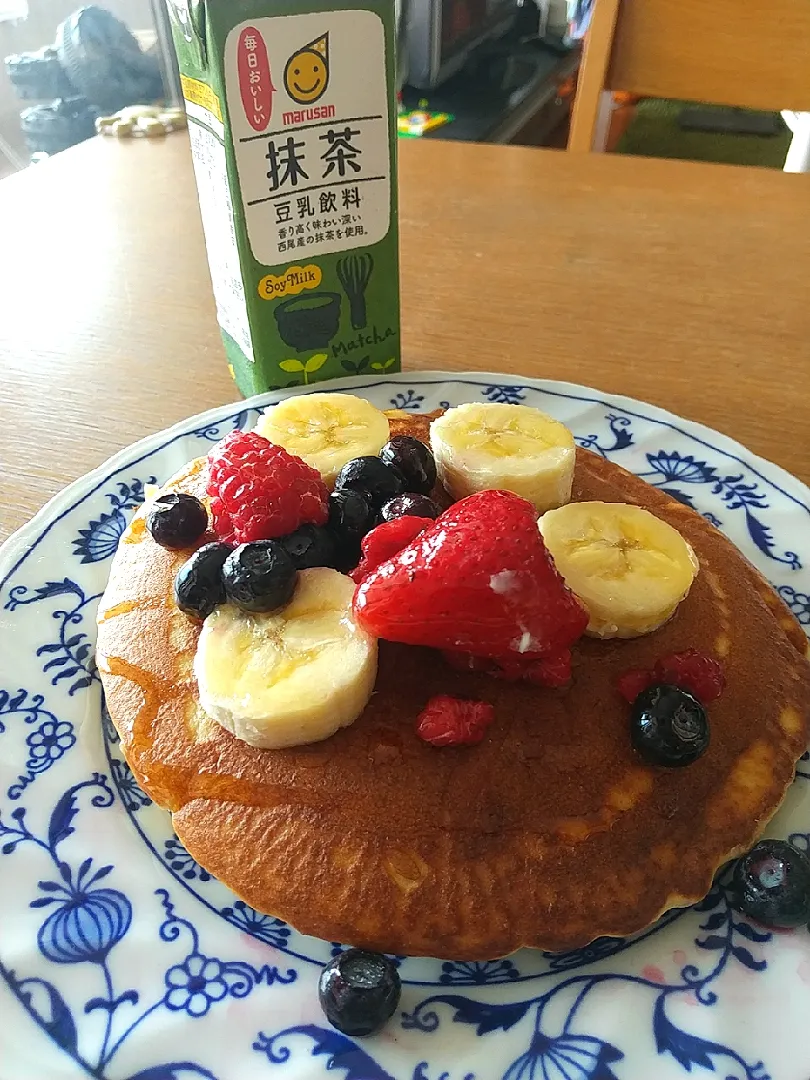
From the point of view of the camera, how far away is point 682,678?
1.11 metres

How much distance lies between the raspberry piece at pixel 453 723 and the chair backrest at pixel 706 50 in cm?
243

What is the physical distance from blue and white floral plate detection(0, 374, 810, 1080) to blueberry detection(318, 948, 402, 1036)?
2 cm

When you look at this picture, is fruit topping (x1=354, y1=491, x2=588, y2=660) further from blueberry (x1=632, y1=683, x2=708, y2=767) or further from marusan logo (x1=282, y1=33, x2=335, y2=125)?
marusan logo (x1=282, y1=33, x2=335, y2=125)

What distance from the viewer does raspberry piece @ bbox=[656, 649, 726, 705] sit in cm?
111

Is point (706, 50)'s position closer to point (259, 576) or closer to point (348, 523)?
point (348, 523)

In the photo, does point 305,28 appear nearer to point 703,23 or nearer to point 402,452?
point 402,452

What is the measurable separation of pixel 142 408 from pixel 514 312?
93cm

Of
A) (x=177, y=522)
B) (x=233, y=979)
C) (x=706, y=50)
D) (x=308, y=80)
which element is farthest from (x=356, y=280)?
(x=706, y=50)

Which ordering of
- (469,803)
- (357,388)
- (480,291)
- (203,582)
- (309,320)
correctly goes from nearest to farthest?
(469,803) → (203,582) → (309,320) → (357,388) → (480,291)

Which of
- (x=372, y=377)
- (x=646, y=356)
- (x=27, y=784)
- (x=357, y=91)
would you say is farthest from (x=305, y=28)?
(x=27, y=784)

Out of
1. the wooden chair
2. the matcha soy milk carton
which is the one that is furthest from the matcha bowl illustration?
the wooden chair

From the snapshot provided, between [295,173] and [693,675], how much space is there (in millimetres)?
1060

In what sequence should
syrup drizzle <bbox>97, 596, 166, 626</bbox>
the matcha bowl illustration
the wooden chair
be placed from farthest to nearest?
1. the wooden chair
2. the matcha bowl illustration
3. syrup drizzle <bbox>97, 596, 166, 626</bbox>

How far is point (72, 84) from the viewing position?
3977mm
